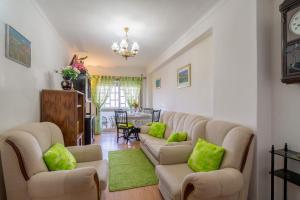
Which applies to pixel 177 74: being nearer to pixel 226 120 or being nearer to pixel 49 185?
pixel 226 120

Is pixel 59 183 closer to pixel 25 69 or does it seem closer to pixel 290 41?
pixel 25 69

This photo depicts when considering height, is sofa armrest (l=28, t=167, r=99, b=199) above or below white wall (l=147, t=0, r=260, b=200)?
below

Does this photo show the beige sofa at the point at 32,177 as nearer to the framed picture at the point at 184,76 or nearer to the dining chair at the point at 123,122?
the framed picture at the point at 184,76

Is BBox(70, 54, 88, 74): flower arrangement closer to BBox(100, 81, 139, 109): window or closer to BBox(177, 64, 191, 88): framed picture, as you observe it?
BBox(177, 64, 191, 88): framed picture

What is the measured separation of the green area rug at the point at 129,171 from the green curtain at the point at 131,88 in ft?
9.97

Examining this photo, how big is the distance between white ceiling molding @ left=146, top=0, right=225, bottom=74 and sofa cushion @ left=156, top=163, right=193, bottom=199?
6.75ft

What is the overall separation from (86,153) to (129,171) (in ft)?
3.28

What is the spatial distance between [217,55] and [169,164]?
1634 millimetres

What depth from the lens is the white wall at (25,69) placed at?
1.68 meters

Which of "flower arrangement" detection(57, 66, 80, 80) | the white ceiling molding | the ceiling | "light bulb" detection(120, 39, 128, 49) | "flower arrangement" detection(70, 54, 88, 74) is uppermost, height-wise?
the ceiling

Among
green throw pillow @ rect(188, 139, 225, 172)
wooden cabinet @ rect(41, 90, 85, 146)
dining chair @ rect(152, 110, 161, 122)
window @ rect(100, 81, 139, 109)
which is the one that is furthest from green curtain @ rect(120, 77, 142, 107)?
green throw pillow @ rect(188, 139, 225, 172)

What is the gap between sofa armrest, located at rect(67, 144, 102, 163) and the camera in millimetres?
2242

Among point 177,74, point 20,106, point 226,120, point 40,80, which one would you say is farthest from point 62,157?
point 177,74

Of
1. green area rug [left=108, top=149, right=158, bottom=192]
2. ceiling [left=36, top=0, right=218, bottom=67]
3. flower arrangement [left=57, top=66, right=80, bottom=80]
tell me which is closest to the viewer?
ceiling [left=36, top=0, right=218, bottom=67]
